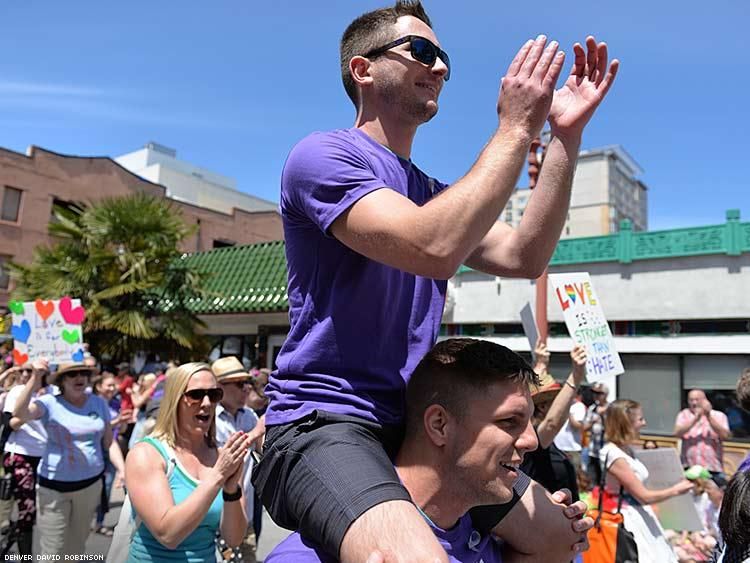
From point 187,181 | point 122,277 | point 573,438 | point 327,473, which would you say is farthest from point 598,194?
point 327,473

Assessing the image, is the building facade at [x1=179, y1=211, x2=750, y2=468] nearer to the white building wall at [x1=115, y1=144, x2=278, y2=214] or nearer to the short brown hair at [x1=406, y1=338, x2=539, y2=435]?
the short brown hair at [x1=406, y1=338, x2=539, y2=435]

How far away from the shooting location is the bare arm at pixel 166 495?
3242 mm

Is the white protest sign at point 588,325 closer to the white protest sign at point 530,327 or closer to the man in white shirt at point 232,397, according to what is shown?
the white protest sign at point 530,327

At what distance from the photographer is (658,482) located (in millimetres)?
5598

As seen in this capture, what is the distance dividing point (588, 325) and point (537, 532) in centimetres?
425

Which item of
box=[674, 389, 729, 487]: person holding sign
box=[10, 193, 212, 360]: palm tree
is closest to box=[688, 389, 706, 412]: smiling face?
box=[674, 389, 729, 487]: person holding sign

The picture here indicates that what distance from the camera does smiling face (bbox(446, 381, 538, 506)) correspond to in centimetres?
162

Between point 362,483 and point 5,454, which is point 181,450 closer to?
point 362,483

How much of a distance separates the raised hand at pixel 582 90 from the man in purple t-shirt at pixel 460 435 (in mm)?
721

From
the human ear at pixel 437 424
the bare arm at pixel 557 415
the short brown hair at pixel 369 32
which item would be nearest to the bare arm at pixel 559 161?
the short brown hair at pixel 369 32

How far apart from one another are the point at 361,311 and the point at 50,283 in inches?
646

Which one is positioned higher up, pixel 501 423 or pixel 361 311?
pixel 361 311

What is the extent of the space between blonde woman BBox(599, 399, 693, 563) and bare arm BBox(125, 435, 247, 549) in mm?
3161

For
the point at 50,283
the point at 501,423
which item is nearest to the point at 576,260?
the point at 50,283
